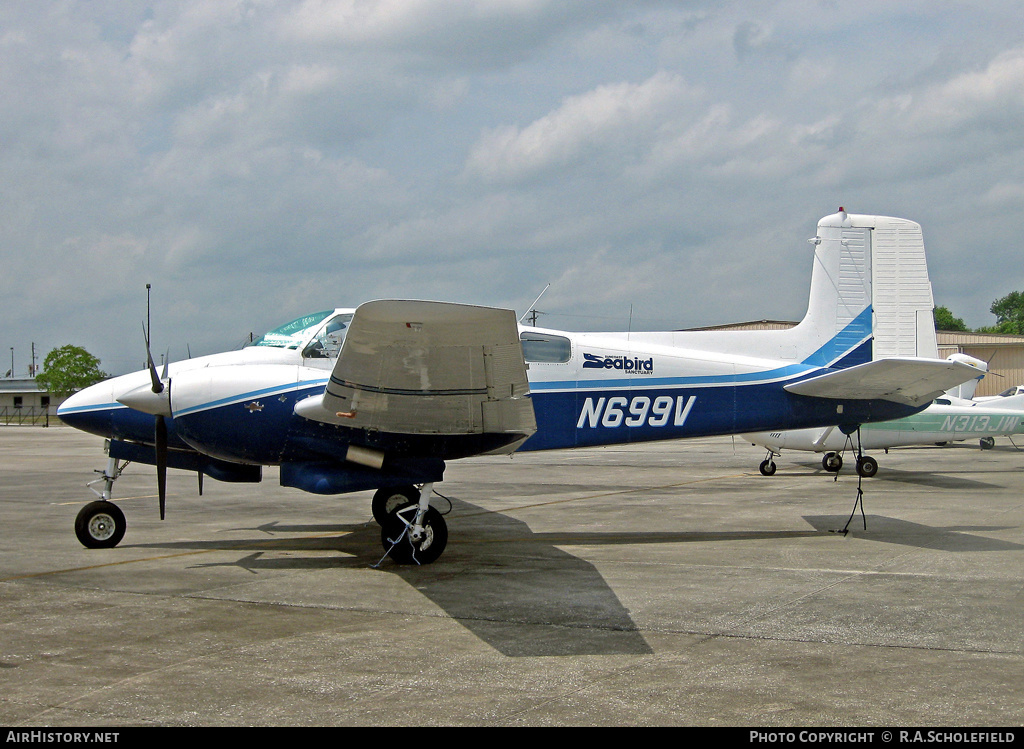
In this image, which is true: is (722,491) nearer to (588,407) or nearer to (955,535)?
(955,535)

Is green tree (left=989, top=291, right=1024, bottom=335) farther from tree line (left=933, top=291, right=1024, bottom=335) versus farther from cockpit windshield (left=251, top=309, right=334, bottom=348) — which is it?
cockpit windshield (left=251, top=309, right=334, bottom=348)

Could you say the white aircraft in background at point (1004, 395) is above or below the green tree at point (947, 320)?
below

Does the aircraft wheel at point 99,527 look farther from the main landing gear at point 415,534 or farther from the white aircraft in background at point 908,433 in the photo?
the white aircraft in background at point 908,433

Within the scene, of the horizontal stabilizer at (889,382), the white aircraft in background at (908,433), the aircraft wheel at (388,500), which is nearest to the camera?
the horizontal stabilizer at (889,382)

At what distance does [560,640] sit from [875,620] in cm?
257

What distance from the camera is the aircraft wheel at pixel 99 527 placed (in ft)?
33.3

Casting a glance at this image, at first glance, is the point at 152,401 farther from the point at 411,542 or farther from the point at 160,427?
the point at 411,542

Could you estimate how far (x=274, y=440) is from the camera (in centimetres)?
948

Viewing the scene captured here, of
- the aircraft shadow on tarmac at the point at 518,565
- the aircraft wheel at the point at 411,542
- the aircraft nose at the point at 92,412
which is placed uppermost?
the aircraft nose at the point at 92,412

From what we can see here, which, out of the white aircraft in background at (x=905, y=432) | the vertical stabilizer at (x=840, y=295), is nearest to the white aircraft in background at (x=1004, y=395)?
the white aircraft in background at (x=905, y=432)

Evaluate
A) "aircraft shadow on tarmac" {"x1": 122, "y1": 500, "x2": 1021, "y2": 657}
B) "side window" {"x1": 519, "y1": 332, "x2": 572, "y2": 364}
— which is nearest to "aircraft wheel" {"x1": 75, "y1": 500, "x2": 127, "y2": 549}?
"aircraft shadow on tarmac" {"x1": 122, "y1": 500, "x2": 1021, "y2": 657}

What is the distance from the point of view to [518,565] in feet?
30.6

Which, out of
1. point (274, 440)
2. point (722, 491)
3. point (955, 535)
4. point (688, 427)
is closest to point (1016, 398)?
point (722, 491)

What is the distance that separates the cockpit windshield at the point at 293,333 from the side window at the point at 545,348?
2.53m
